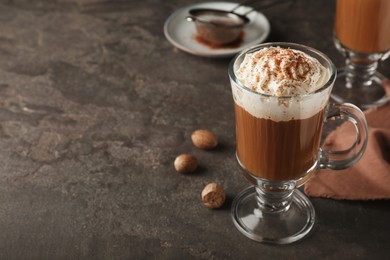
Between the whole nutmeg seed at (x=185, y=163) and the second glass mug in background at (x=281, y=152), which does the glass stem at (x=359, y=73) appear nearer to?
the second glass mug in background at (x=281, y=152)

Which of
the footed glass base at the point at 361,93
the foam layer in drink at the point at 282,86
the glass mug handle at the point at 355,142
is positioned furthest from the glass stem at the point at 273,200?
the footed glass base at the point at 361,93

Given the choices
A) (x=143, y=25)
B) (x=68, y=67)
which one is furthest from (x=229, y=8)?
(x=68, y=67)

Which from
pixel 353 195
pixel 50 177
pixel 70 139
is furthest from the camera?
pixel 70 139

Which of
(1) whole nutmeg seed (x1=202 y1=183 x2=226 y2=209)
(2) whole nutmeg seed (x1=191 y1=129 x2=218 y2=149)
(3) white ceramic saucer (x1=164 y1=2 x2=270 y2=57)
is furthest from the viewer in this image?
(3) white ceramic saucer (x1=164 y1=2 x2=270 y2=57)

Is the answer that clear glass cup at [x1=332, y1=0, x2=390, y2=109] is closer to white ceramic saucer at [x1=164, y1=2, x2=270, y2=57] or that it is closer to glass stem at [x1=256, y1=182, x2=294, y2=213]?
white ceramic saucer at [x1=164, y1=2, x2=270, y2=57]

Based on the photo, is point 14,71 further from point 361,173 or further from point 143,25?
point 361,173

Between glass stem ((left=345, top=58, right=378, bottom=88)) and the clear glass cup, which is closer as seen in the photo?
the clear glass cup

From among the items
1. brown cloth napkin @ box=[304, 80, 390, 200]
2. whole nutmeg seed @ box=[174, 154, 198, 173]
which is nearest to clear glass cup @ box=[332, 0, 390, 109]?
brown cloth napkin @ box=[304, 80, 390, 200]
